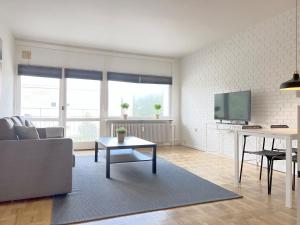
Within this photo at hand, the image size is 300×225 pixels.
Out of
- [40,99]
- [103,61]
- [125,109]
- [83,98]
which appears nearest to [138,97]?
[125,109]

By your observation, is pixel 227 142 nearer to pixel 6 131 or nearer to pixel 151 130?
pixel 151 130

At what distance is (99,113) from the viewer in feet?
19.3

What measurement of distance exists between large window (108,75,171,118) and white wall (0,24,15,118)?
2207 millimetres

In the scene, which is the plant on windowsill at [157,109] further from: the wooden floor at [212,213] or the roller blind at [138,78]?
the wooden floor at [212,213]

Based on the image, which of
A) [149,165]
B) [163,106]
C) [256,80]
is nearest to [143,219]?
[149,165]

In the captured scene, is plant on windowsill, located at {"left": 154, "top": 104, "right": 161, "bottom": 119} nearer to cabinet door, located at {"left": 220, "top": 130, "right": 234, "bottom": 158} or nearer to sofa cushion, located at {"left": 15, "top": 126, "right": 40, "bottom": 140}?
cabinet door, located at {"left": 220, "top": 130, "right": 234, "bottom": 158}

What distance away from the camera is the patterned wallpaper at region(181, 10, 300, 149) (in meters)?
3.67

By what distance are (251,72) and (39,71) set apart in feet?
15.0

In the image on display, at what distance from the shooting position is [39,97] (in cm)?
538

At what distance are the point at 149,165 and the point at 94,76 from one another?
2827 mm

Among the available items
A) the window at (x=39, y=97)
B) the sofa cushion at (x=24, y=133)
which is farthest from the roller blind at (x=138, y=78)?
the sofa cushion at (x=24, y=133)

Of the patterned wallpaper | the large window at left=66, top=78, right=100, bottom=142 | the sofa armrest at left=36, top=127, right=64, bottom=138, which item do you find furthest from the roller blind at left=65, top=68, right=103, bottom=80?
the patterned wallpaper

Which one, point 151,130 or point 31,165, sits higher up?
point 151,130

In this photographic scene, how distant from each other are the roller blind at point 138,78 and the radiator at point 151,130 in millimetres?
1135
